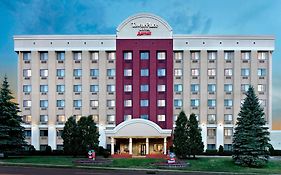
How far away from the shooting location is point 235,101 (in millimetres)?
56906

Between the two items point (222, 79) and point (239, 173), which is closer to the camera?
point (239, 173)

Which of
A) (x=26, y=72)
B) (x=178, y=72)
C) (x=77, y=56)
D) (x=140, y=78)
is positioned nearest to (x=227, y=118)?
(x=178, y=72)

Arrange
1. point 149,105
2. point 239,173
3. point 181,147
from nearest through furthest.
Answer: point 239,173 → point 181,147 → point 149,105

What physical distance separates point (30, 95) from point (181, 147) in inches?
1125

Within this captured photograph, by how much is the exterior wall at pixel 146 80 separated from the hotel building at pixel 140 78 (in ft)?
0.52

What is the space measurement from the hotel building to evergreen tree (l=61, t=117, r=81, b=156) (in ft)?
33.9

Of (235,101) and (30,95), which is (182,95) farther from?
(30,95)

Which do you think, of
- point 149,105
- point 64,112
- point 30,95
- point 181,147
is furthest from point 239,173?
point 30,95

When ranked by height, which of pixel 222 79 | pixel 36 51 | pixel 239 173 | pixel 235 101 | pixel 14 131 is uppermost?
pixel 36 51

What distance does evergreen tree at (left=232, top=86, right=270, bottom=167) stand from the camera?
3634cm

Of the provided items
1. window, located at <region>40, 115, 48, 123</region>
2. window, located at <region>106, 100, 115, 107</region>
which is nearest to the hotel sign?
window, located at <region>106, 100, 115, 107</region>

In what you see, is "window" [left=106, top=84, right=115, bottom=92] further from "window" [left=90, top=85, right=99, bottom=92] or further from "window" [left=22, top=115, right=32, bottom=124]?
"window" [left=22, top=115, right=32, bottom=124]

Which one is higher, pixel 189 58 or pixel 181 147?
pixel 189 58

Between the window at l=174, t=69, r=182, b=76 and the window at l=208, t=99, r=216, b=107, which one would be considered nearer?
the window at l=208, t=99, r=216, b=107
